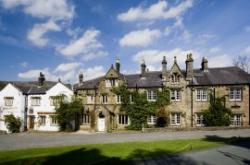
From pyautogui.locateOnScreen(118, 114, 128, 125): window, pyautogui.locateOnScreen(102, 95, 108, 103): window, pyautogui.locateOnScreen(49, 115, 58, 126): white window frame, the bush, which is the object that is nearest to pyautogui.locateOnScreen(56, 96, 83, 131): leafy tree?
pyautogui.locateOnScreen(49, 115, 58, 126): white window frame

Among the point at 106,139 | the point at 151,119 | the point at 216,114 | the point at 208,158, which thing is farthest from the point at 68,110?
the point at 208,158

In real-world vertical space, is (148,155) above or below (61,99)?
below

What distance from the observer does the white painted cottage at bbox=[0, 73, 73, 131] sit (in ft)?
169

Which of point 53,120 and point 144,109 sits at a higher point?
point 144,109

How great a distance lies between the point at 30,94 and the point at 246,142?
39.7 m

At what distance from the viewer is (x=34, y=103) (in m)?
53.4

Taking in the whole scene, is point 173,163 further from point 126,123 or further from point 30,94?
point 30,94

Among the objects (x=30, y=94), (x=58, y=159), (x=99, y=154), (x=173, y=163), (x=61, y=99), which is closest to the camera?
(x=173, y=163)

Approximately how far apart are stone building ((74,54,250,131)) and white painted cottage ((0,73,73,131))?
4907mm

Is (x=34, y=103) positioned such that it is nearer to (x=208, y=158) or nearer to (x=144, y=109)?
(x=144, y=109)

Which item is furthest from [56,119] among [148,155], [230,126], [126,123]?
[148,155]

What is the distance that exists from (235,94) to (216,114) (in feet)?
13.8

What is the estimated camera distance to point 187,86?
44.1 meters

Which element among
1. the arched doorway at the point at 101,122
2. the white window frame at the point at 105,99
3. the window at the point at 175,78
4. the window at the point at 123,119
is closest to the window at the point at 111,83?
the white window frame at the point at 105,99
